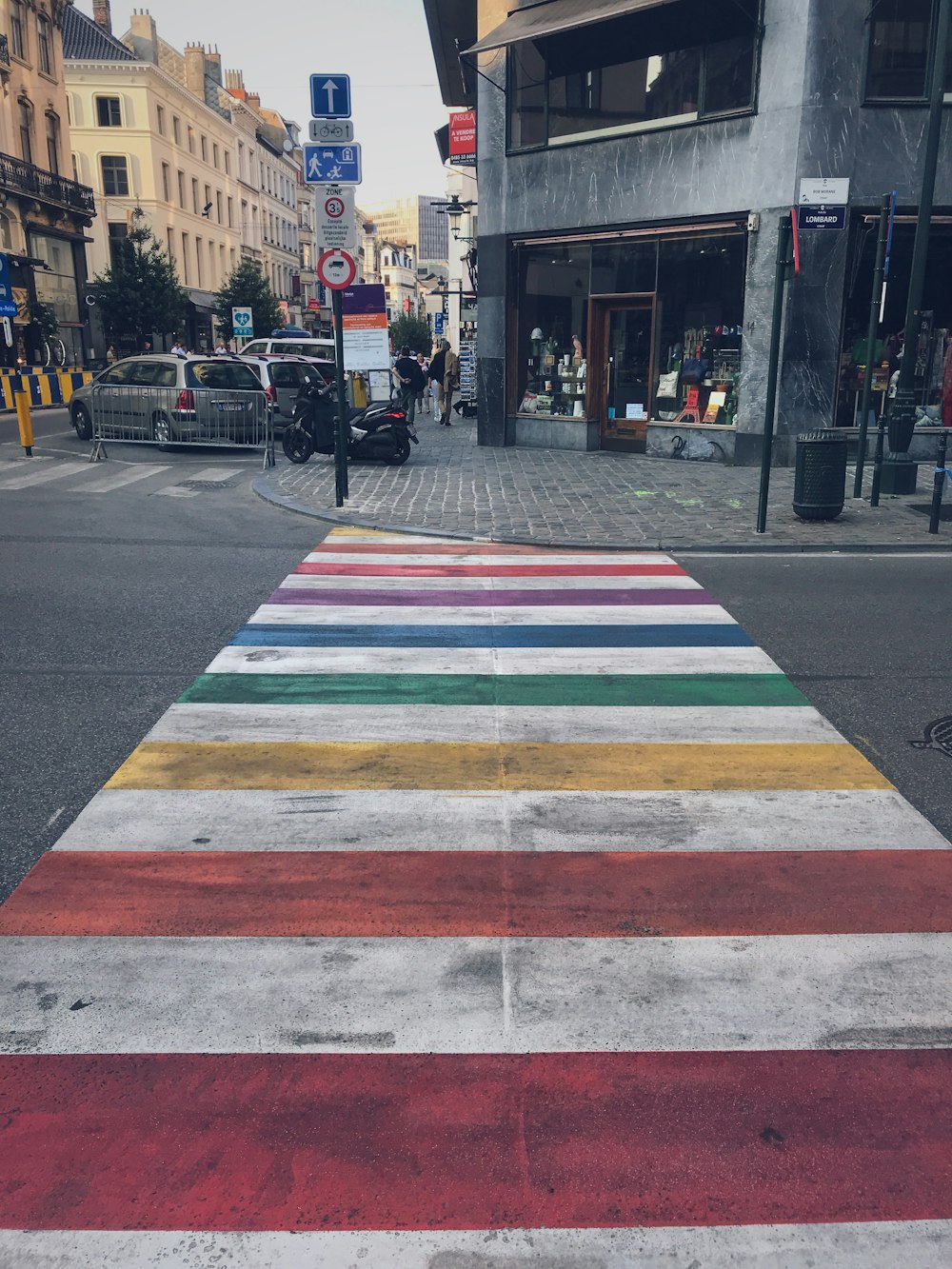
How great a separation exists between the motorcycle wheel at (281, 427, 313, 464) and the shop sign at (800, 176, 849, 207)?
833cm

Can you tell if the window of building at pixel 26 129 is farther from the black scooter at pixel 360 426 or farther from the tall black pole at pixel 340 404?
the tall black pole at pixel 340 404

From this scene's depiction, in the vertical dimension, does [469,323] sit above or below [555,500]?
above

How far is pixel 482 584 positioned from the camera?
29.6ft

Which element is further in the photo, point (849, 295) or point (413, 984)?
point (849, 295)

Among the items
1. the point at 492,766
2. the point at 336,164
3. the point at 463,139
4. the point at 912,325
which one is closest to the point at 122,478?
the point at 336,164

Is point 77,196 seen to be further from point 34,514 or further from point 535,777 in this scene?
point 535,777

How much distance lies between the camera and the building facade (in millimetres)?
38906

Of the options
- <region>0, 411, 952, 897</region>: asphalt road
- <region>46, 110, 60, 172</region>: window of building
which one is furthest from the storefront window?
<region>46, 110, 60, 172</region>: window of building

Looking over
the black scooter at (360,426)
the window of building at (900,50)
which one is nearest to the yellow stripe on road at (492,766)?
the black scooter at (360,426)

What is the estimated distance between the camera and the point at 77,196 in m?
44.7

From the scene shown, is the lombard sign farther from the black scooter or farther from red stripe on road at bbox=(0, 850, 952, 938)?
red stripe on road at bbox=(0, 850, 952, 938)

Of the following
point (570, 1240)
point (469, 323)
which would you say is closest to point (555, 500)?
point (570, 1240)

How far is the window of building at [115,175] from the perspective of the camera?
5297 cm

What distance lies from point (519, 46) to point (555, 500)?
33.2 feet
